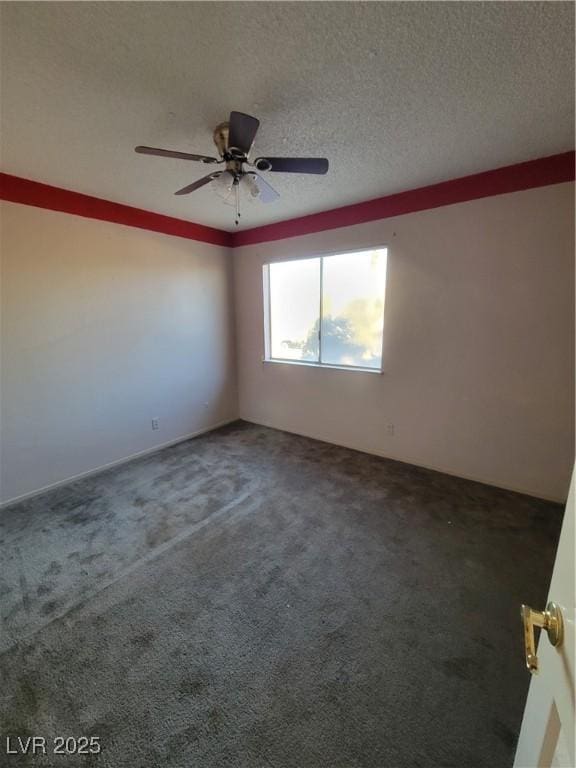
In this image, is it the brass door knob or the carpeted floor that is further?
the carpeted floor

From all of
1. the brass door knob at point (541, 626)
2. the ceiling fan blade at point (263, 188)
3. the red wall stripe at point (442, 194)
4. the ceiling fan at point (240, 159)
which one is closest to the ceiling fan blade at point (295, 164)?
the ceiling fan at point (240, 159)

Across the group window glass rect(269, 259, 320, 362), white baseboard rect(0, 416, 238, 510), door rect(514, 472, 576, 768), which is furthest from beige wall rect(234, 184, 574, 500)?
door rect(514, 472, 576, 768)

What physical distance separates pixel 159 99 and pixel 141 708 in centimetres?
266

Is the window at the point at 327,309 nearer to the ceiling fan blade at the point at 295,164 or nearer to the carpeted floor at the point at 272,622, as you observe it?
the carpeted floor at the point at 272,622

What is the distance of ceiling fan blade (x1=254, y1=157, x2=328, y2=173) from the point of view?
1.60 meters

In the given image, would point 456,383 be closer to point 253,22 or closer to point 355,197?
point 355,197

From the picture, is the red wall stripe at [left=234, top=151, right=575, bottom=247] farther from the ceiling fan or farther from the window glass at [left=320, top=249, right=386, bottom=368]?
the ceiling fan

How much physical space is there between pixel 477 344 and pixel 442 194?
1.28 m

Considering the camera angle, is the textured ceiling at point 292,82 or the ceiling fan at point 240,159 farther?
the ceiling fan at point 240,159

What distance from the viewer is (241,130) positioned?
1459 millimetres

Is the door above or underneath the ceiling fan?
underneath

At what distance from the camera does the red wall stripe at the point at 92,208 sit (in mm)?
2414

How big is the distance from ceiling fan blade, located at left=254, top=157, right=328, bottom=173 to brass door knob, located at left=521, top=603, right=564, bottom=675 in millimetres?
1853

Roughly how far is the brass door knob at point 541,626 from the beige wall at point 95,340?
10.8 ft
